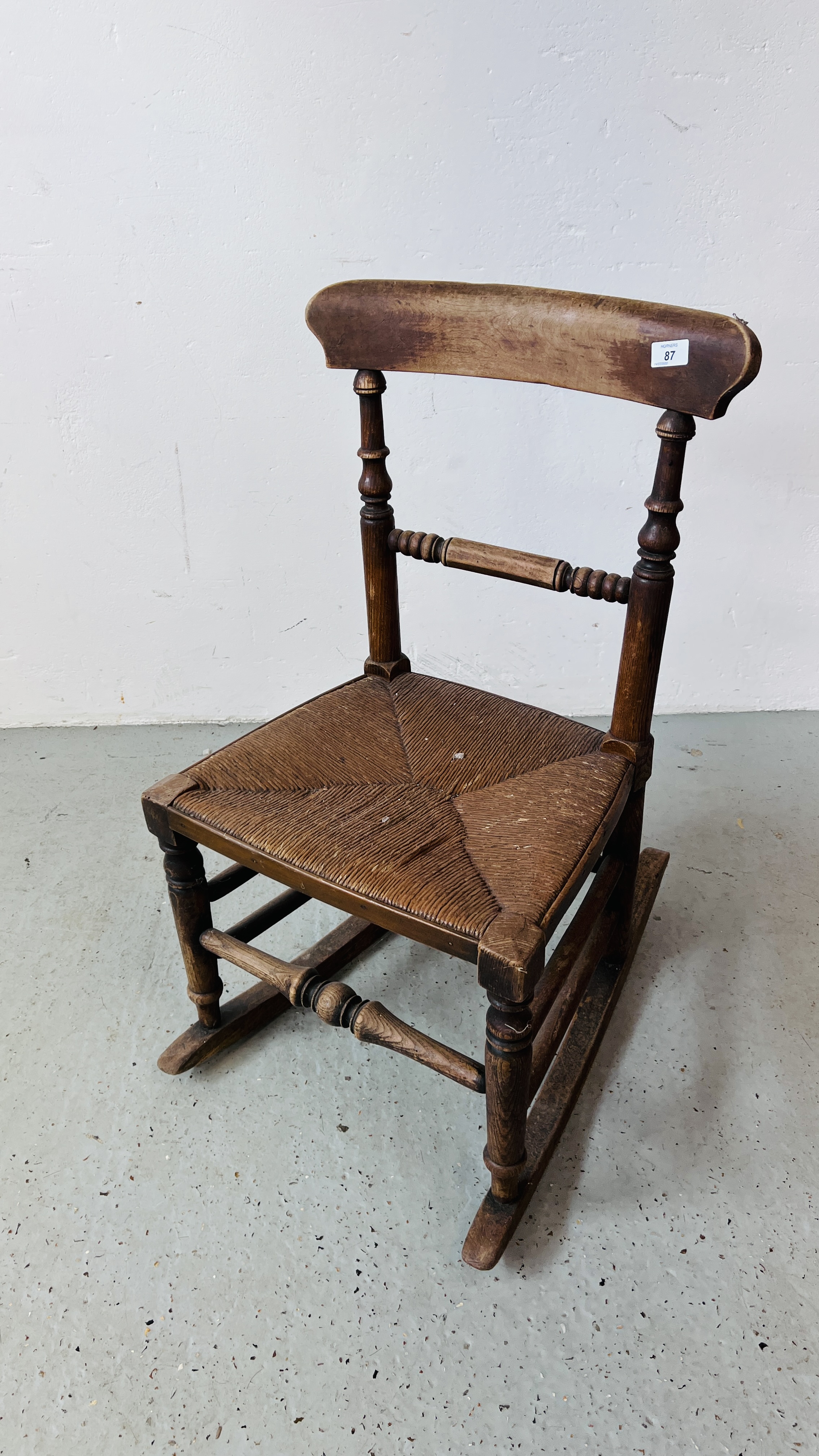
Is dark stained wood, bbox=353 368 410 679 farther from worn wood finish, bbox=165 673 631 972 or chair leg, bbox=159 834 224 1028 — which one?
chair leg, bbox=159 834 224 1028

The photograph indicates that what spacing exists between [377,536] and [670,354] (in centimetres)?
54

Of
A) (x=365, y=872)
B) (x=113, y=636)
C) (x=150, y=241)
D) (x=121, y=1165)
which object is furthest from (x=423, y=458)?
(x=121, y=1165)

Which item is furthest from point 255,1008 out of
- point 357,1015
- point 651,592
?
point 651,592

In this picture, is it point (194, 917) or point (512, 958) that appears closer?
point (512, 958)

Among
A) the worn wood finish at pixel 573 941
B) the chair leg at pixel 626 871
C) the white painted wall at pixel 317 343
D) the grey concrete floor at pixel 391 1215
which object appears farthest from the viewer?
the white painted wall at pixel 317 343

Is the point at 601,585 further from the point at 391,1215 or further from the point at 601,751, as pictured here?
the point at 391,1215

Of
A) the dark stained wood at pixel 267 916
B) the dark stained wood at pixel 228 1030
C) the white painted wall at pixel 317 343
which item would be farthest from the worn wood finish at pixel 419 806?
the white painted wall at pixel 317 343

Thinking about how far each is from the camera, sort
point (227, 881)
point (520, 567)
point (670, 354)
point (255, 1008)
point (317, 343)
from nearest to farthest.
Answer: point (670, 354), point (520, 567), point (227, 881), point (255, 1008), point (317, 343)

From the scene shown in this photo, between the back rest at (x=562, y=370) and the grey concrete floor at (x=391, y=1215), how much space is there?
1.66ft

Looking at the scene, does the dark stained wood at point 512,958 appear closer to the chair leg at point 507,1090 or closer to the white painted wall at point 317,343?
the chair leg at point 507,1090

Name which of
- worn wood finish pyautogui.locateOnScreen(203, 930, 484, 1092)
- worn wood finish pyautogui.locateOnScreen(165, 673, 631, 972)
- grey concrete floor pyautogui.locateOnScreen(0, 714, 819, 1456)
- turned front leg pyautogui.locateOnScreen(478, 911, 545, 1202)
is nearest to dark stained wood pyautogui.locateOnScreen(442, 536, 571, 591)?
worn wood finish pyautogui.locateOnScreen(165, 673, 631, 972)

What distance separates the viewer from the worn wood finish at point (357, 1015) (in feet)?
3.87

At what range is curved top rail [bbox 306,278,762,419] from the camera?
3.53 feet

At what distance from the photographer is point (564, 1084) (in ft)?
4.60
